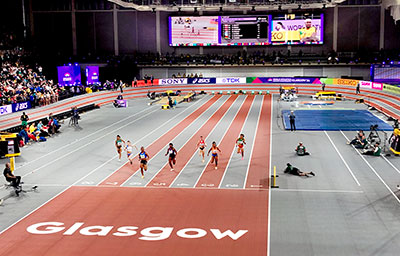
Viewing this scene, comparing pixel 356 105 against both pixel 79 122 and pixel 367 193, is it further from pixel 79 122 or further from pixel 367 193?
pixel 367 193

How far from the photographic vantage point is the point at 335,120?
38656mm

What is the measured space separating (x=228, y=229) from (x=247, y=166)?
346 inches

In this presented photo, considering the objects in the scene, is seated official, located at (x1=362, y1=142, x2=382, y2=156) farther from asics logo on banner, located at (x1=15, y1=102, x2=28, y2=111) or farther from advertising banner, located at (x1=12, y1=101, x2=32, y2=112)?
asics logo on banner, located at (x1=15, y1=102, x2=28, y2=111)

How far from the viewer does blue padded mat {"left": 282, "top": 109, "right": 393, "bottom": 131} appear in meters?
34.9

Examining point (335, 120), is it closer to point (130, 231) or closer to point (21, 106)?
point (21, 106)

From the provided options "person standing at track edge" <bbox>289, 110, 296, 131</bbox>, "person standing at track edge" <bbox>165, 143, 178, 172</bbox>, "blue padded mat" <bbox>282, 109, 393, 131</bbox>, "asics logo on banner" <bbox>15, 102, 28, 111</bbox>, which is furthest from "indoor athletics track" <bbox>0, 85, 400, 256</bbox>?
"asics logo on banner" <bbox>15, 102, 28, 111</bbox>

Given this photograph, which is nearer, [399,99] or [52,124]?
[52,124]

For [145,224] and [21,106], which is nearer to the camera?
[145,224]

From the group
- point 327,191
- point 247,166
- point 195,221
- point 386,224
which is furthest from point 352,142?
point 195,221

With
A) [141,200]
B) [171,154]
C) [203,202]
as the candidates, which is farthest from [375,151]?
[141,200]

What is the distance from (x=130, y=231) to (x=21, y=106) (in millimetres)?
27569

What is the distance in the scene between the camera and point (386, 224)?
51.8 ft

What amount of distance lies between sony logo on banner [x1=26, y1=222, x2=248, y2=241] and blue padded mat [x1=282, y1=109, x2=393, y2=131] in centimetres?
2089

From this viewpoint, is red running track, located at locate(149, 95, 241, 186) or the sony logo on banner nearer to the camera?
the sony logo on banner
